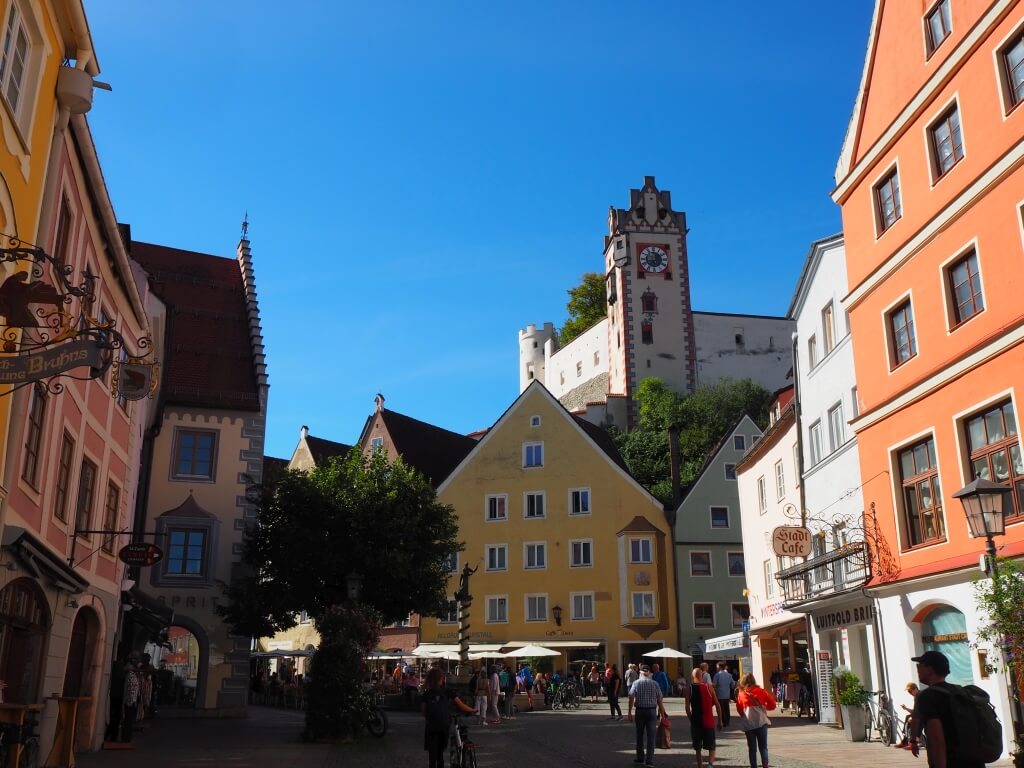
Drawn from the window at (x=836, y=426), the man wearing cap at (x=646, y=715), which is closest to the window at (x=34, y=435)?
the man wearing cap at (x=646, y=715)

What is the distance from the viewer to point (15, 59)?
463 inches

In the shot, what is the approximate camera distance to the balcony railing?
21967mm

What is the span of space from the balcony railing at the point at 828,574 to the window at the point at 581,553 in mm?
17598

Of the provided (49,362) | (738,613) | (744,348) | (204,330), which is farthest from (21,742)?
(744,348)

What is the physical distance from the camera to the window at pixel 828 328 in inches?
1042

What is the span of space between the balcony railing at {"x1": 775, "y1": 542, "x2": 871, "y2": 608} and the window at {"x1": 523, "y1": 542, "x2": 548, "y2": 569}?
61.5 ft

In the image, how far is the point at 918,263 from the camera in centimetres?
2000

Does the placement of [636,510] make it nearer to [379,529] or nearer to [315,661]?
[379,529]

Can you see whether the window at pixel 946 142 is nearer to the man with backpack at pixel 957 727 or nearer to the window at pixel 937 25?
the window at pixel 937 25

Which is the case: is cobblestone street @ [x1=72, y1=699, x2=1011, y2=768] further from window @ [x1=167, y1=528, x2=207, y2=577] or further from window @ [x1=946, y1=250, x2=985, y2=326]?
window @ [x1=946, y1=250, x2=985, y2=326]

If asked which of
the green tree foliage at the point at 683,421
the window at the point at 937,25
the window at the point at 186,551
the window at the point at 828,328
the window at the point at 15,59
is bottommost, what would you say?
the window at the point at 186,551

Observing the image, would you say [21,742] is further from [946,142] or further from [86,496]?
[946,142]

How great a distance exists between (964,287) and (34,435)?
1593 centimetres

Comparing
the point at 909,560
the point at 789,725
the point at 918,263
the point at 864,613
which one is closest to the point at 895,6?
the point at 918,263
